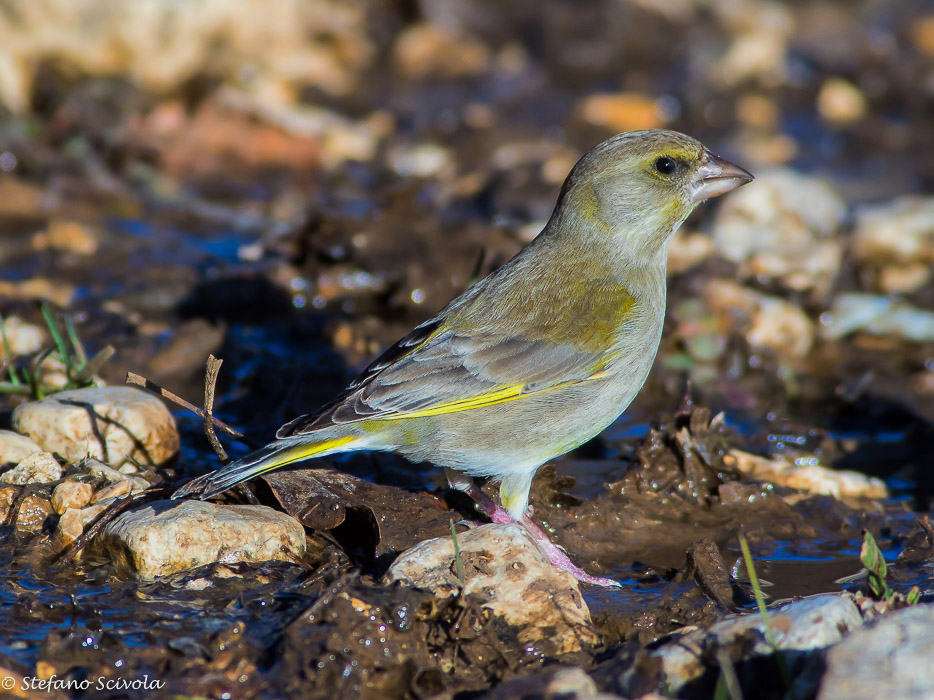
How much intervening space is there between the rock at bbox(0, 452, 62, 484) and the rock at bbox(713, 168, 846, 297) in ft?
15.3

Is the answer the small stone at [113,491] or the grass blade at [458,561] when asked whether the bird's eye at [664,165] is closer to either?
the grass blade at [458,561]

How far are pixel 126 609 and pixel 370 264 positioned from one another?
3737 mm

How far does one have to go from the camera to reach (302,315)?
6875 mm

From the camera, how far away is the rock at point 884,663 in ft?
9.68

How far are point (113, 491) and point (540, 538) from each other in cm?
174

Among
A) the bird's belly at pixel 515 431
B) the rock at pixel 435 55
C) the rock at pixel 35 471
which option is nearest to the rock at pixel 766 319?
the bird's belly at pixel 515 431

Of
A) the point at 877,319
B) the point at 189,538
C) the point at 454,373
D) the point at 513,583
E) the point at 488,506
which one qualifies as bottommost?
the point at 877,319

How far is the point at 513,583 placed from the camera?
3.80 metres

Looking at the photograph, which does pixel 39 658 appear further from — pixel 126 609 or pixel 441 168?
pixel 441 168

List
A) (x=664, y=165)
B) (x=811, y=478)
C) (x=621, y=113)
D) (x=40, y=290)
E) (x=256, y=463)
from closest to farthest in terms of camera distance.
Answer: (x=256, y=463) → (x=664, y=165) → (x=811, y=478) → (x=40, y=290) → (x=621, y=113)

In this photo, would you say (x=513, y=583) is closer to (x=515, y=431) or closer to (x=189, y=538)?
(x=515, y=431)

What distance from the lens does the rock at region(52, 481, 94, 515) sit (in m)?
4.33

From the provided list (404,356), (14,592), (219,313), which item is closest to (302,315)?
(219,313)

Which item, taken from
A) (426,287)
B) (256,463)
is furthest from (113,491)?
(426,287)
